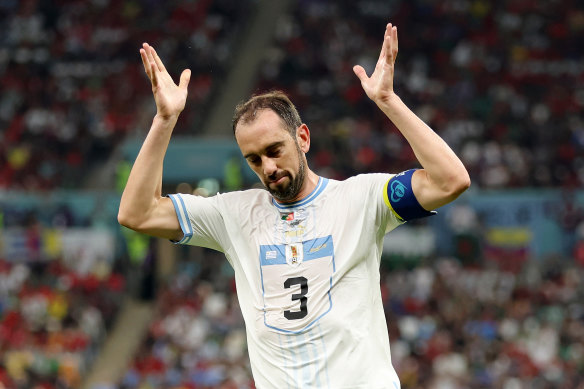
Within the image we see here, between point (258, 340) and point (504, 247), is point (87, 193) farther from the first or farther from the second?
point (258, 340)

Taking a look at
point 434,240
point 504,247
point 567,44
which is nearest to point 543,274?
point 504,247

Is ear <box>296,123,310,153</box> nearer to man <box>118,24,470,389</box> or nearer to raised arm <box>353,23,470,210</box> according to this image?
man <box>118,24,470,389</box>

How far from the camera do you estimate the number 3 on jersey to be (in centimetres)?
343

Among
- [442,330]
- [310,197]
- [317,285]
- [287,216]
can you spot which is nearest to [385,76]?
[310,197]

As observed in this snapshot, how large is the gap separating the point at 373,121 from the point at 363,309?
16.6 meters

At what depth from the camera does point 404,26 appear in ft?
75.2

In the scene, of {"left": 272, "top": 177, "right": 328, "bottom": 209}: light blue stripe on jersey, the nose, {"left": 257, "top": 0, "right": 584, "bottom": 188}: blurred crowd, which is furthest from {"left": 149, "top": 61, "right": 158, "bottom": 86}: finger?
{"left": 257, "top": 0, "right": 584, "bottom": 188}: blurred crowd

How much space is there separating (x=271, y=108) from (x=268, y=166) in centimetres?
26

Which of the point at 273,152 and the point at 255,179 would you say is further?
the point at 255,179

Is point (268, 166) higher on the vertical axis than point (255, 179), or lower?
lower

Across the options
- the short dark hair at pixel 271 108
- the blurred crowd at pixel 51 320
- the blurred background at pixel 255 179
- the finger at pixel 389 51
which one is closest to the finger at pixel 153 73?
the short dark hair at pixel 271 108

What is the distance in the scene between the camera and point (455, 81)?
20.8m

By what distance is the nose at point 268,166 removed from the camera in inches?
136

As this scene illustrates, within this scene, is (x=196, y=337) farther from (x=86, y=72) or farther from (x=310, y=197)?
(x=310, y=197)
